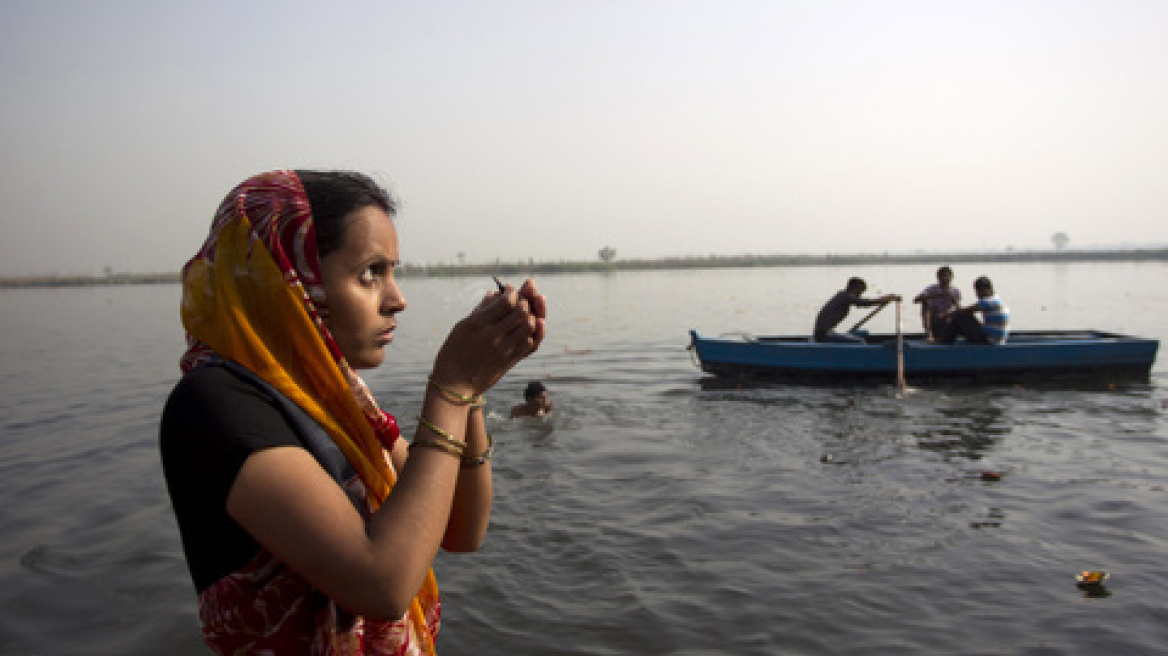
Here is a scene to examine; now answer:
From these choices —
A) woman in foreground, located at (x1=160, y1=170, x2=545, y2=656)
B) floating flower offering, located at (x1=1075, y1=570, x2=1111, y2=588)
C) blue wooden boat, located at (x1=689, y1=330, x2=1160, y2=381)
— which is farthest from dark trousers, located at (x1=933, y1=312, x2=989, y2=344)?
woman in foreground, located at (x1=160, y1=170, x2=545, y2=656)

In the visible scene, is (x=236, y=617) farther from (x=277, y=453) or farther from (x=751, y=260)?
(x=751, y=260)

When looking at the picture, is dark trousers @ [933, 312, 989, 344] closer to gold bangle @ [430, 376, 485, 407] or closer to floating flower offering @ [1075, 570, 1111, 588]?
floating flower offering @ [1075, 570, 1111, 588]

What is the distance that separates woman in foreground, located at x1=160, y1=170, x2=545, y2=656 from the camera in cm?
127

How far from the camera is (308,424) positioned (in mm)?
1399

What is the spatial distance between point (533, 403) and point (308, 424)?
10.0 m

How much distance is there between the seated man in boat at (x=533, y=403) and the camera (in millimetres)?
11324

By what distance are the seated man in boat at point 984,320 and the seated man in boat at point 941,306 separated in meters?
0.22

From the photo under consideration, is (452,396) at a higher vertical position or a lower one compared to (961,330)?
higher

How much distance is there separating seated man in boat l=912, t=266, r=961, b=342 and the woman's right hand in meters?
14.5

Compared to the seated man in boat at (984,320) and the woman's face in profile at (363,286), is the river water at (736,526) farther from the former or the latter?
the seated man in boat at (984,320)

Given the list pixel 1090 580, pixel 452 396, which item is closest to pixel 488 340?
pixel 452 396

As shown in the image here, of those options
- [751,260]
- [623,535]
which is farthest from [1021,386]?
[751,260]

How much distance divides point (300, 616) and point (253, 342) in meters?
0.51

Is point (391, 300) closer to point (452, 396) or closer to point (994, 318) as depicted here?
point (452, 396)
